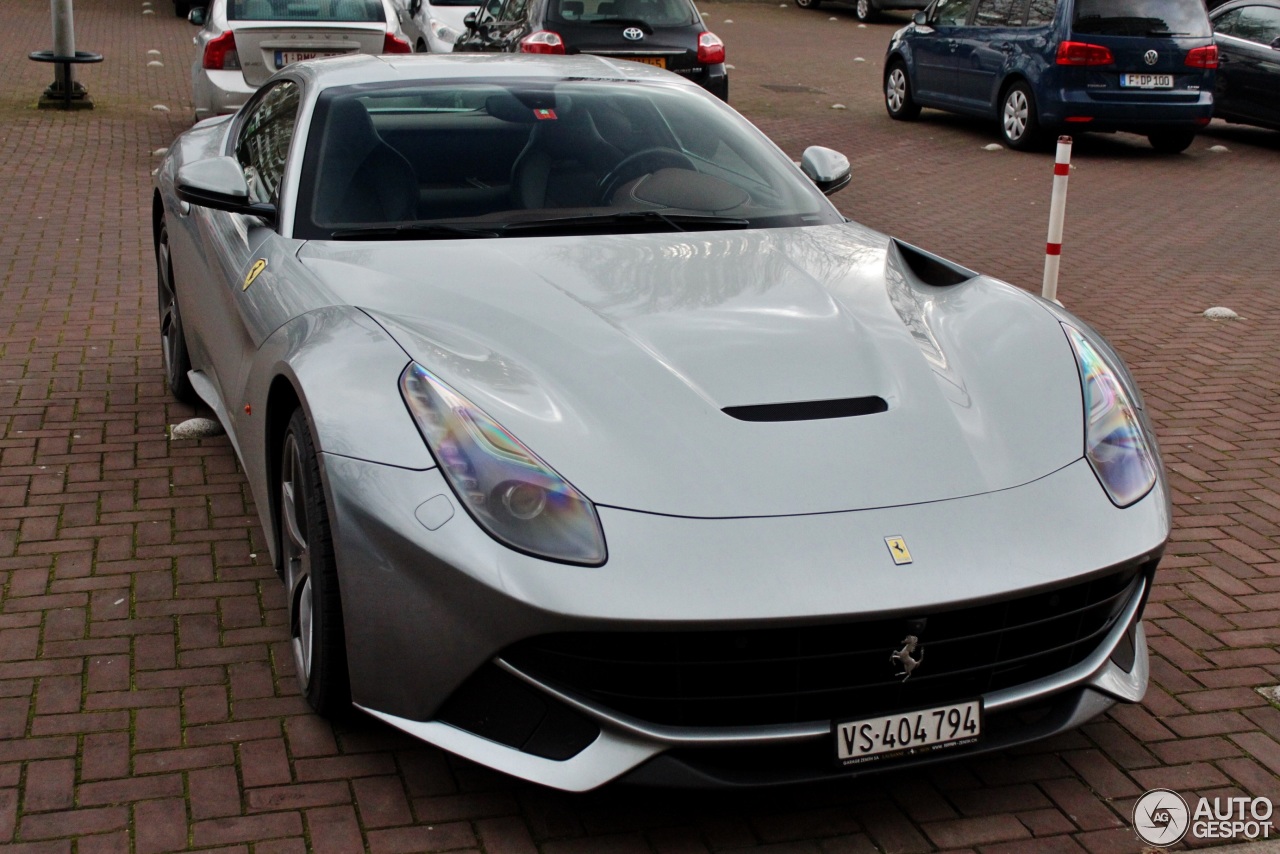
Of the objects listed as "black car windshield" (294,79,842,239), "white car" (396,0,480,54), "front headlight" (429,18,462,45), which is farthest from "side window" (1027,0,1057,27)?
"black car windshield" (294,79,842,239)

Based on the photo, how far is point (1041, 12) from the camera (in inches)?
530

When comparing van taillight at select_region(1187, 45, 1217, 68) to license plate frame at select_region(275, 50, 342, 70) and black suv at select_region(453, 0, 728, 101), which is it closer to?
black suv at select_region(453, 0, 728, 101)

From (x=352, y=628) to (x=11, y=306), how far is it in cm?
495

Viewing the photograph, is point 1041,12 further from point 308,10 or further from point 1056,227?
point 1056,227

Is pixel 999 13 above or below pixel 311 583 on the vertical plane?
above

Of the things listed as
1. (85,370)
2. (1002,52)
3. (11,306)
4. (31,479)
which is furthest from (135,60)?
(31,479)

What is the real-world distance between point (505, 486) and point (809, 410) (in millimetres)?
715

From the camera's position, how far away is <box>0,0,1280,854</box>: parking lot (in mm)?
2998


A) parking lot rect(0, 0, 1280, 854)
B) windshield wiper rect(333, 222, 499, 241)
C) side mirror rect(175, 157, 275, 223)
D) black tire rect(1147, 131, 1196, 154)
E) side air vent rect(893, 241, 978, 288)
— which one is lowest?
parking lot rect(0, 0, 1280, 854)

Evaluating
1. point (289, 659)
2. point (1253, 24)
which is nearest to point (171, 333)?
point (289, 659)

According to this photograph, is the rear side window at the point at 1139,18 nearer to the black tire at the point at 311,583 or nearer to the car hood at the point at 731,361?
the car hood at the point at 731,361

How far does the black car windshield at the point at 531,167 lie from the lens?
13.8 ft

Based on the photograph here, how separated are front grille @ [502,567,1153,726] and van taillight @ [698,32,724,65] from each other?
10.8 metres

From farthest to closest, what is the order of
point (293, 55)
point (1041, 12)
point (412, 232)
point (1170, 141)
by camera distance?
point (1170, 141), point (1041, 12), point (293, 55), point (412, 232)
